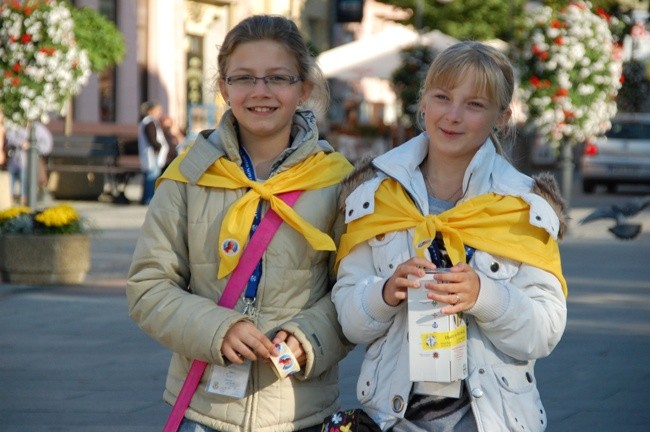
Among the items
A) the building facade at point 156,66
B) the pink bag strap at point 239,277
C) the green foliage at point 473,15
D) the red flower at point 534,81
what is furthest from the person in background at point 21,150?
the green foliage at point 473,15

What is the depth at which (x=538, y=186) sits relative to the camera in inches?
143

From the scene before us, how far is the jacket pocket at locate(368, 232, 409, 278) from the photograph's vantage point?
356 centimetres

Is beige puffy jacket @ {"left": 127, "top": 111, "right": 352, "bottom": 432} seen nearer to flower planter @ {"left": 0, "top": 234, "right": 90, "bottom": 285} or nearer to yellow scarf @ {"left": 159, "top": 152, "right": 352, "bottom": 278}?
yellow scarf @ {"left": 159, "top": 152, "right": 352, "bottom": 278}

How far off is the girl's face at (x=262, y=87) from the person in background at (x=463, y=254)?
0.97 feet

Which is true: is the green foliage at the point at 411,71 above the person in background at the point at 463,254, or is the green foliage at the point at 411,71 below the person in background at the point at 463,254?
below

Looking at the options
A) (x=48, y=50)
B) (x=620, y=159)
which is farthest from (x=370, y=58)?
(x=48, y=50)

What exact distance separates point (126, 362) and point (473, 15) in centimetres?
3876

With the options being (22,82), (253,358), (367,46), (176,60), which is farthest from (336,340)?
(176,60)

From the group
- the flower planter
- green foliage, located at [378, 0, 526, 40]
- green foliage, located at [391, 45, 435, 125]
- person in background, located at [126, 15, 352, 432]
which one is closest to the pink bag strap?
person in background, located at [126, 15, 352, 432]

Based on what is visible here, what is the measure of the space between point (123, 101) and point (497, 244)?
30.2 metres

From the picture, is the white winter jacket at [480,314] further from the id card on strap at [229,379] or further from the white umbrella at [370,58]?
the white umbrella at [370,58]

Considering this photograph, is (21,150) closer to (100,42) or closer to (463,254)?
(100,42)

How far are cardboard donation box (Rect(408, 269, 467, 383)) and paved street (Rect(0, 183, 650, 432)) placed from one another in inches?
134

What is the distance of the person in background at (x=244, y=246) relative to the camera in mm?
3666
